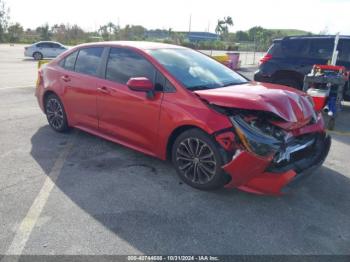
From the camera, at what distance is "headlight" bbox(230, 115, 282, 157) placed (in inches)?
126

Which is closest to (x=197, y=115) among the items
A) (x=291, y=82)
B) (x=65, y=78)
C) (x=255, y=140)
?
(x=255, y=140)

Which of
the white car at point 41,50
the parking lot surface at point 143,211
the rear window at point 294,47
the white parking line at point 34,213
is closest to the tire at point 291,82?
the rear window at point 294,47

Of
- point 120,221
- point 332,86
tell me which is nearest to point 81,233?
point 120,221

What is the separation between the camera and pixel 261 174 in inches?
130

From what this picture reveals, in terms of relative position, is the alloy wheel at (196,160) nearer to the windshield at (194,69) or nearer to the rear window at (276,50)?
the windshield at (194,69)

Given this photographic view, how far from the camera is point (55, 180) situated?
3988mm

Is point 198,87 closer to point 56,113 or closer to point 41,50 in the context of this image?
point 56,113

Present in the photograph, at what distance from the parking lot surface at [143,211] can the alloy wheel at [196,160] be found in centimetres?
18

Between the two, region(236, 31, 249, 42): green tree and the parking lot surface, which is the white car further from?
region(236, 31, 249, 42): green tree

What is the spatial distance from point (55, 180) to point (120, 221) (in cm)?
128

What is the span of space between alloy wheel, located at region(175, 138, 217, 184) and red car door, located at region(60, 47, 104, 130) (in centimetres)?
171

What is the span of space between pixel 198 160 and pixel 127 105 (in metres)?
1.26

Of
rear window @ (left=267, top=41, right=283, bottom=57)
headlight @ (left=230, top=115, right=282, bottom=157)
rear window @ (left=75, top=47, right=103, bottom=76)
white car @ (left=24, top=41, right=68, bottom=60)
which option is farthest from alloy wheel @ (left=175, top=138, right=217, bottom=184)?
white car @ (left=24, top=41, right=68, bottom=60)

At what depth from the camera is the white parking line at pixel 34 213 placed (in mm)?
2758
